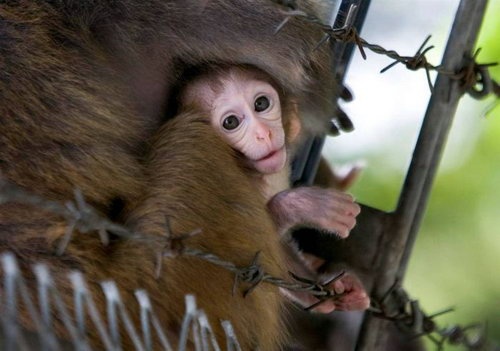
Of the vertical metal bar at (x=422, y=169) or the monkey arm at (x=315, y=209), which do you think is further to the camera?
the vertical metal bar at (x=422, y=169)

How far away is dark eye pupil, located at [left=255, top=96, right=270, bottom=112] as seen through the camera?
305 cm

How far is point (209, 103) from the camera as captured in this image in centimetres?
302

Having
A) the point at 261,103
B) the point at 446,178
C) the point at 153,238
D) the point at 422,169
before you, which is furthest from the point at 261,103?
the point at 446,178

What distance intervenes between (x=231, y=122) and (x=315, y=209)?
36 centimetres

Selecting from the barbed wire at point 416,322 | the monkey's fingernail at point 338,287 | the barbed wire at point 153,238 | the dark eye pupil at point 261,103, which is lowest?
the barbed wire at point 416,322

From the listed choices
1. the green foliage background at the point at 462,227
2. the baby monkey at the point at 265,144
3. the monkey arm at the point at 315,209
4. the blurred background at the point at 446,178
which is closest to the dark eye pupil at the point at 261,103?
the baby monkey at the point at 265,144

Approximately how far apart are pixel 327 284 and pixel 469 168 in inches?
151

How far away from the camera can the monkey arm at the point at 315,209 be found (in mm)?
2926

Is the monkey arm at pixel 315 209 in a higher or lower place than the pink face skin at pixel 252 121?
lower

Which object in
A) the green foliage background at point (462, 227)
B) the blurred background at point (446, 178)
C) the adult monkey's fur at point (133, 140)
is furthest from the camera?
the green foliage background at point (462, 227)

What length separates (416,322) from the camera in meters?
3.20

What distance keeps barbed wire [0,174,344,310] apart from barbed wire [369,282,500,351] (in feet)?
1.08

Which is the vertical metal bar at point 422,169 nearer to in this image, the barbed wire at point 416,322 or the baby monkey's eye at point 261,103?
the barbed wire at point 416,322

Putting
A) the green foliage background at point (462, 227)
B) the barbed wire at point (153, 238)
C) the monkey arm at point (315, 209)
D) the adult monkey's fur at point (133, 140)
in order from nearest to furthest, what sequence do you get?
the barbed wire at point (153, 238), the adult monkey's fur at point (133, 140), the monkey arm at point (315, 209), the green foliage background at point (462, 227)
